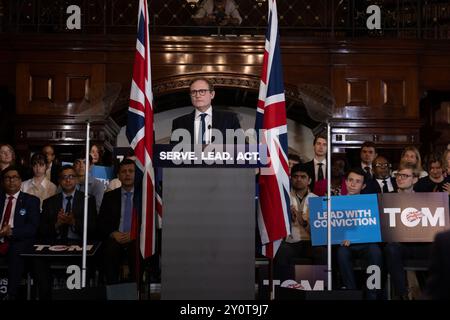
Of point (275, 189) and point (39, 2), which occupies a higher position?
point (39, 2)

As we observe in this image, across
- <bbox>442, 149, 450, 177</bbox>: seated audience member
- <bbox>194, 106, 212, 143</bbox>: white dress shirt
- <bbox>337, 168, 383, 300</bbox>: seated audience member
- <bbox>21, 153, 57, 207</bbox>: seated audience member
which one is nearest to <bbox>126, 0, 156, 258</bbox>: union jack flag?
<bbox>194, 106, 212, 143</bbox>: white dress shirt

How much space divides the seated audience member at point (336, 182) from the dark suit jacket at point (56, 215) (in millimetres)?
2368

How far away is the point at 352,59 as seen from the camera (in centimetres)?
1232

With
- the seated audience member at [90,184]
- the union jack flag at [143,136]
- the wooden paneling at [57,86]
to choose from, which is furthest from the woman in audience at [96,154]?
the union jack flag at [143,136]

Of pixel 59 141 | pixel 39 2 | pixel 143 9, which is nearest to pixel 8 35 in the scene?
pixel 39 2

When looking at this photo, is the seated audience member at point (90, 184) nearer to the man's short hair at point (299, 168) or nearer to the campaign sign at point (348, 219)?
the man's short hair at point (299, 168)

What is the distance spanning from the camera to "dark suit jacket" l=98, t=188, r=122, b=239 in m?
9.02

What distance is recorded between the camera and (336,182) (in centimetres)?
984

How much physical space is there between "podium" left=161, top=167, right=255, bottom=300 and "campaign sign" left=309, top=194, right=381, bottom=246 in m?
2.39

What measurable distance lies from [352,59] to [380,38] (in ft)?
1.58

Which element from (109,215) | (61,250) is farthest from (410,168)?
(61,250)

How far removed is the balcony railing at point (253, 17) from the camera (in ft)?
41.6
